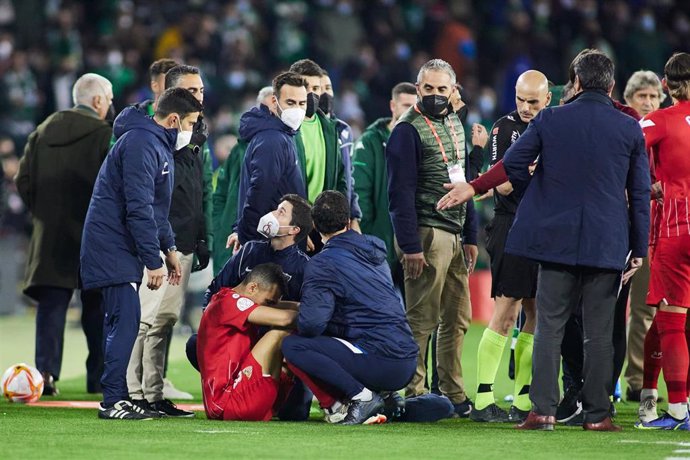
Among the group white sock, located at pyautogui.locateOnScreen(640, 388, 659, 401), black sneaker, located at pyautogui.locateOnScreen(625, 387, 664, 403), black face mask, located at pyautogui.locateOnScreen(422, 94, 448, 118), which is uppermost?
black face mask, located at pyautogui.locateOnScreen(422, 94, 448, 118)

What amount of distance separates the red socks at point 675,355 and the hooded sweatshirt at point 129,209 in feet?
9.95

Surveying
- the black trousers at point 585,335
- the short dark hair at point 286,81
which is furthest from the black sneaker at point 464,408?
the short dark hair at point 286,81

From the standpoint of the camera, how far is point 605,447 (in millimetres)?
6941

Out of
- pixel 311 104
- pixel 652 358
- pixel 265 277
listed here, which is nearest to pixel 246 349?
pixel 265 277

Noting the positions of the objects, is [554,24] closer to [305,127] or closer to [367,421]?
[305,127]

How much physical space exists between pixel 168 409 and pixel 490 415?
2060 millimetres

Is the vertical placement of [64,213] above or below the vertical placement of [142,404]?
above

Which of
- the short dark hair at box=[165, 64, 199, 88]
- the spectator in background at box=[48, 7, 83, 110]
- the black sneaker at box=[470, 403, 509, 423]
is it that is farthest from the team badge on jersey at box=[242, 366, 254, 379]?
the spectator in background at box=[48, 7, 83, 110]

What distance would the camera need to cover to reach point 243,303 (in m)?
8.23

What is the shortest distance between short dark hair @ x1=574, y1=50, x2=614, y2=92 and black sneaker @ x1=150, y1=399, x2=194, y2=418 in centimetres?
325

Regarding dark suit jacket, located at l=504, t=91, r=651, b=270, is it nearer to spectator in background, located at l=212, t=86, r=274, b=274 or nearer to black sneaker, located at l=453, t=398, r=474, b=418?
black sneaker, located at l=453, t=398, r=474, b=418

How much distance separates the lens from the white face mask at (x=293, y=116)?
8.98 metres

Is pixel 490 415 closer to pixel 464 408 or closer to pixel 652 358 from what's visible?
pixel 464 408

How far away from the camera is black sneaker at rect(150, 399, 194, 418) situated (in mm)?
8709
